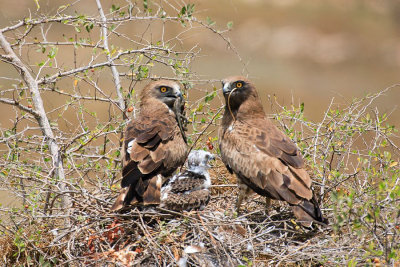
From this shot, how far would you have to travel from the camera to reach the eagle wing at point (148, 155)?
6.10 metres

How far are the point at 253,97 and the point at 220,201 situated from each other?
1304mm

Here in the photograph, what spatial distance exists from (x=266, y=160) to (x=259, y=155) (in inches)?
4.5

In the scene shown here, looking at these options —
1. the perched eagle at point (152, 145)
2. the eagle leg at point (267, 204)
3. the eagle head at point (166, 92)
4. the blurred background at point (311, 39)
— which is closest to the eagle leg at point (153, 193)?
the perched eagle at point (152, 145)

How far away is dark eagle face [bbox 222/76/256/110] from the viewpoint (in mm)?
7219

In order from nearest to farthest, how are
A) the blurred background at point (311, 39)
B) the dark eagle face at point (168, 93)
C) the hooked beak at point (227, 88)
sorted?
the hooked beak at point (227, 88)
the dark eagle face at point (168, 93)
the blurred background at point (311, 39)

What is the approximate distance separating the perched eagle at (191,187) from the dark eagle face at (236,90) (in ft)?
2.32

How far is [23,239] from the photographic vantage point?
5871mm

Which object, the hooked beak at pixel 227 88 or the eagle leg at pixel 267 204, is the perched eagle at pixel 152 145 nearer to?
the hooked beak at pixel 227 88

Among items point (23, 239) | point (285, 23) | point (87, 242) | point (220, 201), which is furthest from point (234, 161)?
point (285, 23)

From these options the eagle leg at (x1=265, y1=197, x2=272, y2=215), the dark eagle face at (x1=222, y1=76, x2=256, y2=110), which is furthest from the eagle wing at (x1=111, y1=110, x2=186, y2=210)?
the eagle leg at (x1=265, y1=197, x2=272, y2=215)

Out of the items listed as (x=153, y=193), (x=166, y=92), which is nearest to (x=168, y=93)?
(x=166, y=92)

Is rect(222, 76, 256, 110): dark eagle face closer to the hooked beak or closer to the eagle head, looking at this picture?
the hooked beak

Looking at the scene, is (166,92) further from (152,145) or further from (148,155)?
(148,155)

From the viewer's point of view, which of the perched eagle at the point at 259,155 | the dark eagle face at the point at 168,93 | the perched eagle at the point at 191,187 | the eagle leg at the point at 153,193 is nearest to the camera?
the eagle leg at the point at 153,193
